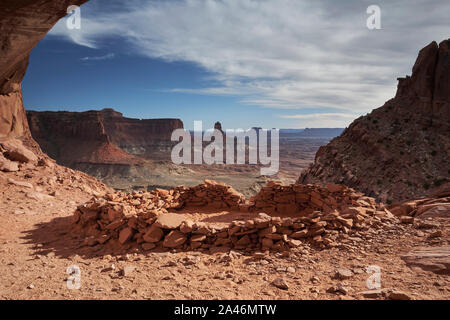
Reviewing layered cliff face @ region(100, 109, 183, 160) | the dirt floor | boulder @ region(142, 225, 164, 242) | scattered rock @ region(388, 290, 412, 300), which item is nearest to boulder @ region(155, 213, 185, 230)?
boulder @ region(142, 225, 164, 242)

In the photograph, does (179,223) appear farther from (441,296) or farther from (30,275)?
(441,296)

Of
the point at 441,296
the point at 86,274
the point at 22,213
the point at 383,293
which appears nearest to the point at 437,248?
the point at 441,296

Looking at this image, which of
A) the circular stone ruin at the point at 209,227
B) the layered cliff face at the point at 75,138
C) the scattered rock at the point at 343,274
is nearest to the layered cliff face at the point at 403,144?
the circular stone ruin at the point at 209,227

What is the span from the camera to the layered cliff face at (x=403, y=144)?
20.7 meters

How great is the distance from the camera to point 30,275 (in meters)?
5.07

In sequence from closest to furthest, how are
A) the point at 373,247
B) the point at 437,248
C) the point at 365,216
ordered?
the point at 437,248 < the point at 373,247 < the point at 365,216

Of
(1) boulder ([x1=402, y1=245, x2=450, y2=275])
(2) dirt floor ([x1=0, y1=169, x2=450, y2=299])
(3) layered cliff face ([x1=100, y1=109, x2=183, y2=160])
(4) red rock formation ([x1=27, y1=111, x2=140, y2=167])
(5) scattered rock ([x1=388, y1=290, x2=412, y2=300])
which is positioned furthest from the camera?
(3) layered cliff face ([x1=100, y1=109, x2=183, y2=160])

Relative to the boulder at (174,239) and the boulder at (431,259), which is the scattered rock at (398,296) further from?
the boulder at (174,239)

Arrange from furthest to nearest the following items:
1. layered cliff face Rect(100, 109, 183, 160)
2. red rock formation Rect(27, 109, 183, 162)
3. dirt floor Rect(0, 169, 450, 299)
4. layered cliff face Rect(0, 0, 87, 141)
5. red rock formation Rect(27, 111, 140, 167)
Result: 1. layered cliff face Rect(100, 109, 183, 160)
2. red rock formation Rect(27, 111, 140, 167)
3. red rock formation Rect(27, 109, 183, 162)
4. layered cliff face Rect(0, 0, 87, 141)
5. dirt floor Rect(0, 169, 450, 299)

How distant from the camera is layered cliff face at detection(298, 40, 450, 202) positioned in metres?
20.7

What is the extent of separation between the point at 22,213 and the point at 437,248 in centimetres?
1259

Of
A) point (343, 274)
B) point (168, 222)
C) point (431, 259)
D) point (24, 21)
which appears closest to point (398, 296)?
point (343, 274)

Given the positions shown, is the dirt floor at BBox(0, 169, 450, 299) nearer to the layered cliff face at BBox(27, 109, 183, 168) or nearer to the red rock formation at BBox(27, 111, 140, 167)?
the layered cliff face at BBox(27, 109, 183, 168)

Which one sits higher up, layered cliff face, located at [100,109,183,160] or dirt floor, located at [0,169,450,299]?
layered cliff face, located at [100,109,183,160]
